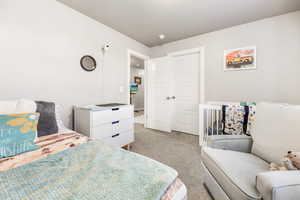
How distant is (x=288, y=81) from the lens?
7.00 ft

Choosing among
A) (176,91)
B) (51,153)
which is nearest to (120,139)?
(51,153)

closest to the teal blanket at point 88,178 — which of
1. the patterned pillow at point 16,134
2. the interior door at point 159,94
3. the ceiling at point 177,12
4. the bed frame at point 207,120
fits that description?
the patterned pillow at point 16,134

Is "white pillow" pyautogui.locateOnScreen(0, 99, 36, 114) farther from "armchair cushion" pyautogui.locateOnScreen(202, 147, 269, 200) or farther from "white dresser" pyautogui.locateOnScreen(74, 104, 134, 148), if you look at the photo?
"armchair cushion" pyautogui.locateOnScreen(202, 147, 269, 200)

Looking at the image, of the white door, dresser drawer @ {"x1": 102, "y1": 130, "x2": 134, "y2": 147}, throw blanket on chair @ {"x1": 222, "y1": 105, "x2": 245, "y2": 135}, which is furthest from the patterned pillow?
the white door

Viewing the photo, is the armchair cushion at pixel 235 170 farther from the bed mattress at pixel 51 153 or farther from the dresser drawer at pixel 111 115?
the dresser drawer at pixel 111 115

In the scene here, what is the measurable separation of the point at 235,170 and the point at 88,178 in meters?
1.06

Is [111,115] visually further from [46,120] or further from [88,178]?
[88,178]

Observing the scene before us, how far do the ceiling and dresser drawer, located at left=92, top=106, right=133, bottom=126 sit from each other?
5.41 feet

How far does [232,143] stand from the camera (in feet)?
4.49

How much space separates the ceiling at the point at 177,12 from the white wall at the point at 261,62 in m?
0.17

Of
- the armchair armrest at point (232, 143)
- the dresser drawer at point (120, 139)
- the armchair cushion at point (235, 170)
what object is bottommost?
the dresser drawer at point (120, 139)

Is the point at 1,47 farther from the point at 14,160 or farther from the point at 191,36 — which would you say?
the point at 191,36

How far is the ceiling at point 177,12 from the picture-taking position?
1888 mm

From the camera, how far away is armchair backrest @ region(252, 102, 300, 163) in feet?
3.37
